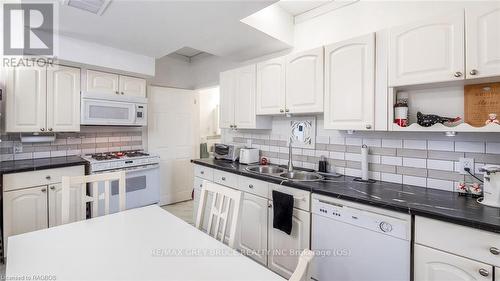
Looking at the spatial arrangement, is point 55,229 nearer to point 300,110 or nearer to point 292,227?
point 292,227

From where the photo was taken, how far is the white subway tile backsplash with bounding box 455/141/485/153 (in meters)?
1.59

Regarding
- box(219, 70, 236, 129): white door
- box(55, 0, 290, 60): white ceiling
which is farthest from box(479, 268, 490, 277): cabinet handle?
box(219, 70, 236, 129): white door

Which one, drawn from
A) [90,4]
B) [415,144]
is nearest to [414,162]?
[415,144]

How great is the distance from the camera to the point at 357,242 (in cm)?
158

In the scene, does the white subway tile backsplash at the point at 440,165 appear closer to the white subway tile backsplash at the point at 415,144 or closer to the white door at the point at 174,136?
the white subway tile backsplash at the point at 415,144

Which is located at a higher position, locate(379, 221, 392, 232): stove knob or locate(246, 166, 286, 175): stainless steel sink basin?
locate(246, 166, 286, 175): stainless steel sink basin

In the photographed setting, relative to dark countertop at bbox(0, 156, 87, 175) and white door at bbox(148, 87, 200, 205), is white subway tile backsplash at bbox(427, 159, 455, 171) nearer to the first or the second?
dark countertop at bbox(0, 156, 87, 175)

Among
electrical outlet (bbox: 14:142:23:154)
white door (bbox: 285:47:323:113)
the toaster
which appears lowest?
the toaster

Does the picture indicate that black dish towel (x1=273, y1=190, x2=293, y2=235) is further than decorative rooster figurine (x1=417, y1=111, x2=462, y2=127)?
Yes

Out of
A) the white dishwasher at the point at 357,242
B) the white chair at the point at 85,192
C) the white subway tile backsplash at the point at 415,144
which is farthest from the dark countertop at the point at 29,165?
the white subway tile backsplash at the point at 415,144

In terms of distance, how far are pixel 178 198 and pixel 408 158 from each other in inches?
138

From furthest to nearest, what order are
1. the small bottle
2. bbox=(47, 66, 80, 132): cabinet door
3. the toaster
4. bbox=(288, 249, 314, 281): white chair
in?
the toaster, bbox=(47, 66, 80, 132): cabinet door, the small bottle, bbox=(288, 249, 314, 281): white chair

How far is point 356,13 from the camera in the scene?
86.4 inches

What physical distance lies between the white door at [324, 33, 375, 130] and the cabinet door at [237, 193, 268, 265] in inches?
37.5
